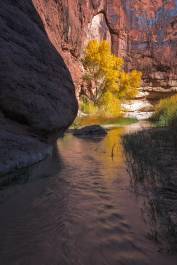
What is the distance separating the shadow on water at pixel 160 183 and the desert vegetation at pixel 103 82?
19.0 m

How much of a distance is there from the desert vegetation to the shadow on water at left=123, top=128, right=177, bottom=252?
1898cm

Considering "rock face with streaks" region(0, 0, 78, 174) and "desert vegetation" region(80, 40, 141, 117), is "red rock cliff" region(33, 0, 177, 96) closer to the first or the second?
"desert vegetation" region(80, 40, 141, 117)

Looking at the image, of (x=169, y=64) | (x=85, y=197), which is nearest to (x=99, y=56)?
(x=169, y=64)

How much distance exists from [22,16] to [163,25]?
38.3 metres

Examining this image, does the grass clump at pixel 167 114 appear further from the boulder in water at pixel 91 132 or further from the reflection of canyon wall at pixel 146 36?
the reflection of canyon wall at pixel 146 36

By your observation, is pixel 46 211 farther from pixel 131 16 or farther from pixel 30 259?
pixel 131 16

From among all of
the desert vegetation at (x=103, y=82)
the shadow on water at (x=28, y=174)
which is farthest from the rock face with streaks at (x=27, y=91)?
the desert vegetation at (x=103, y=82)

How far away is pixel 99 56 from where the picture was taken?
25.8 meters

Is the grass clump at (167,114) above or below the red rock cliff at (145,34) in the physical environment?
below

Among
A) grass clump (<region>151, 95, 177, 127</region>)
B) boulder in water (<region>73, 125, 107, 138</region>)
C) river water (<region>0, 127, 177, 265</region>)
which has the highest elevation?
grass clump (<region>151, 95, 177, 127</region>)

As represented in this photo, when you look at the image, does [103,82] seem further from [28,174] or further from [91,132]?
[28,174]

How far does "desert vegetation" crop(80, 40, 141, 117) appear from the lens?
25688 mm

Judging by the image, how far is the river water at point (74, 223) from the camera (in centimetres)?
178

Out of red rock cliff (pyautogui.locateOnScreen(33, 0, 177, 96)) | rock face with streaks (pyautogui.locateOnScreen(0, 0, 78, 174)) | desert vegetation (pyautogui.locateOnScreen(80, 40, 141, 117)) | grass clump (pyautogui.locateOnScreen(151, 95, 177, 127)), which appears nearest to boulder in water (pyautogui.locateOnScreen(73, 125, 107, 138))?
grass clump (pyautogui.locateOnScreen(151, 95, 177, 127))
